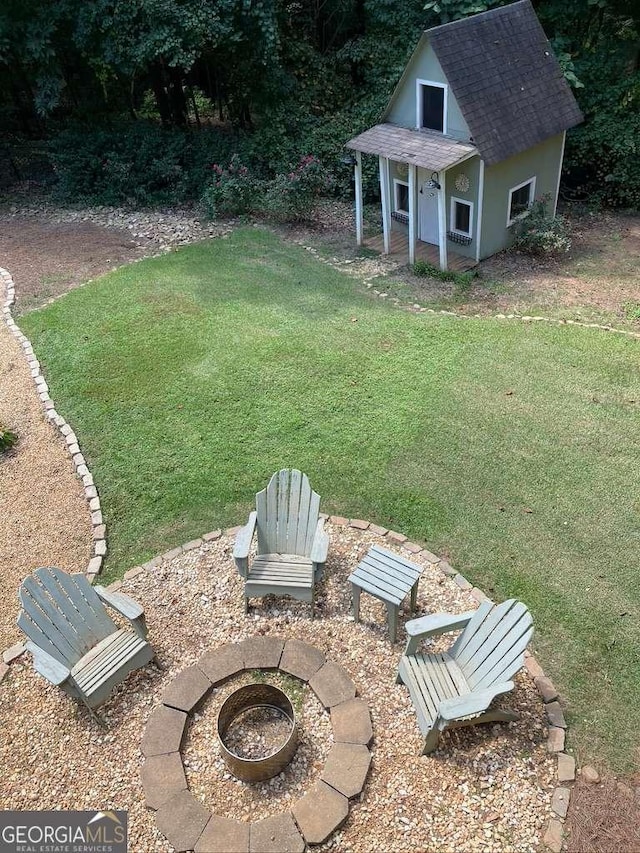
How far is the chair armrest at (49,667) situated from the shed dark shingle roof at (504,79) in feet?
34.2

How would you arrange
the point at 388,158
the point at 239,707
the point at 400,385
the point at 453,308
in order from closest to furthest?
the point at 239,707
the point at 400,385
the point at 453,308
the point at 388,158

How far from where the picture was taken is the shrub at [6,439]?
8.38 m

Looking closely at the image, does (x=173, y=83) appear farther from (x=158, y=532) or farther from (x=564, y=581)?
(x=564, y=581)

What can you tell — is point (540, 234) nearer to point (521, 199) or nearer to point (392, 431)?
point (521, 199)

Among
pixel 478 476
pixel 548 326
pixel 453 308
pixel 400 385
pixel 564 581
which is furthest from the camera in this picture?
pixel 453 308

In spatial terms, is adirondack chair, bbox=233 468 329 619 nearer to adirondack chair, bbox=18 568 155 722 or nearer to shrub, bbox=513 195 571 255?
adirondack chair, bbox=18 568 155 722

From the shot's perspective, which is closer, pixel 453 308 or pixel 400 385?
pixel 400 385

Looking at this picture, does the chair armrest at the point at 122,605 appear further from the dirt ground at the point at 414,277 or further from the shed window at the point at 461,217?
the shed window at the point at 461,217

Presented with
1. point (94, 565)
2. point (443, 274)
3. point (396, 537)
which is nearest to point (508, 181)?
point (443, 274)

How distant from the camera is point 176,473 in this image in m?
7.84

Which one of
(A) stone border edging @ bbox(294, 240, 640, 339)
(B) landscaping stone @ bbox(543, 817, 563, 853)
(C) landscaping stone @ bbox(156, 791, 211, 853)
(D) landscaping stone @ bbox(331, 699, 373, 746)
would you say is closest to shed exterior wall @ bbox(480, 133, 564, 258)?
(A) stone border edging @ bbox(294, 240, 640, 339)

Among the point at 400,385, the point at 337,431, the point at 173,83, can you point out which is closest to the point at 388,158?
the point at 400,385

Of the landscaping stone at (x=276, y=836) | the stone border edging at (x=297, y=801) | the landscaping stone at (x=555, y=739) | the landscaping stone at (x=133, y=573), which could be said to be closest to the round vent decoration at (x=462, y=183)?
the landscaping stone at (x=133, y=573)

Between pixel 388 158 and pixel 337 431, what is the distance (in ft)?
20.7
